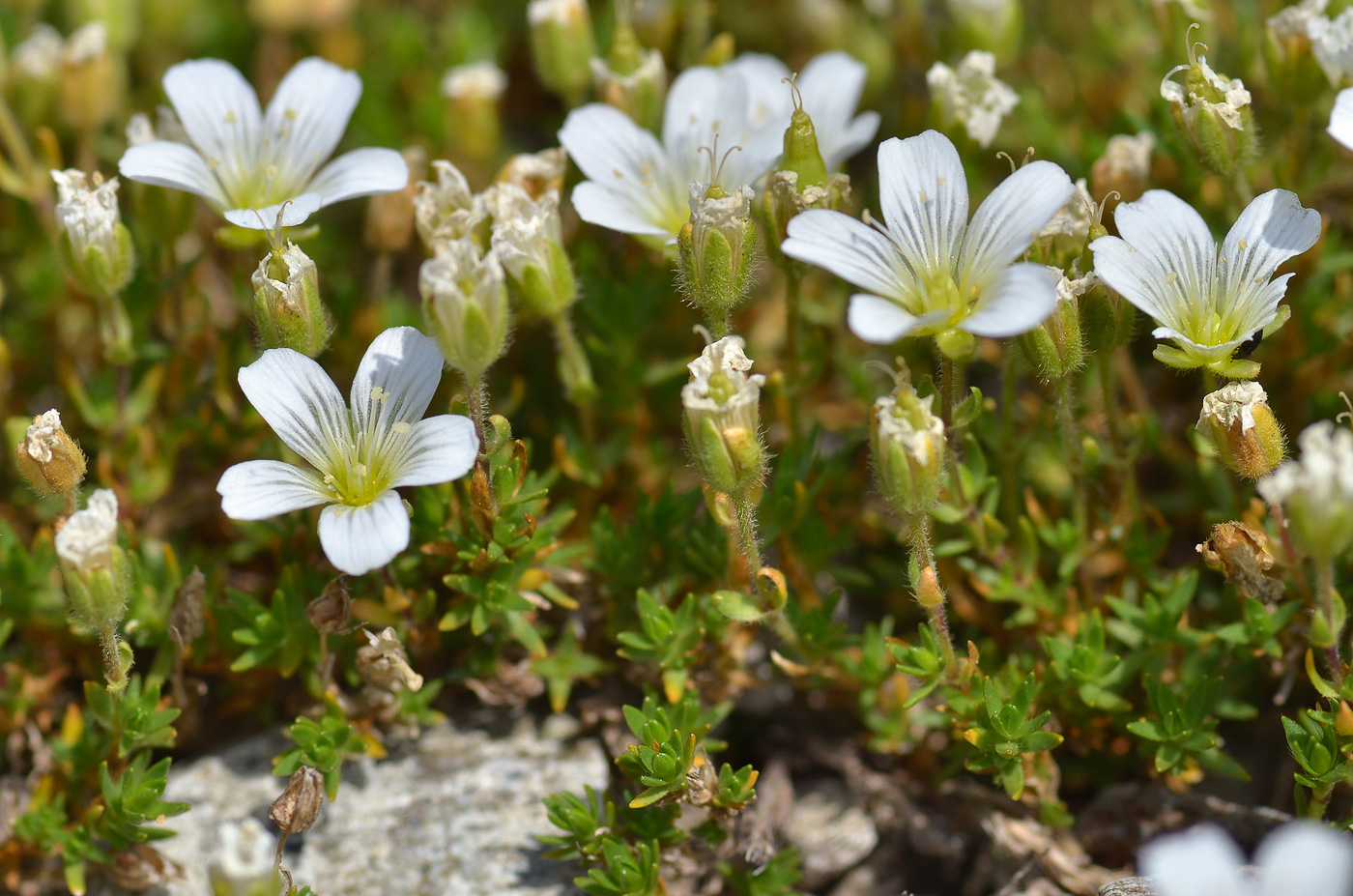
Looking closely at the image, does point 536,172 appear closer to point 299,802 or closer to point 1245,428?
point 299,802

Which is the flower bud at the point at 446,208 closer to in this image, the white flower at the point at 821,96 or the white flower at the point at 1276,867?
the white flower at the point at 821,96

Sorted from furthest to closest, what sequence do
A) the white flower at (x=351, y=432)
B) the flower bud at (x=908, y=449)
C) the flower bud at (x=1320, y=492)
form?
the white flower at (x=351, y=432), the flower bud at (x=908, y=449), the flower bud at (x=1320, y=492)

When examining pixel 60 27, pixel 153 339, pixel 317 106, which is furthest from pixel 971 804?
pixel 60 27

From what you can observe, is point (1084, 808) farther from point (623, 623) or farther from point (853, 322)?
point (853, 322)

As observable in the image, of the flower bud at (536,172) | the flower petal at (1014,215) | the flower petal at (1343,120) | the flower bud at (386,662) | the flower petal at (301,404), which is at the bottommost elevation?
the flower bud at (386,662)

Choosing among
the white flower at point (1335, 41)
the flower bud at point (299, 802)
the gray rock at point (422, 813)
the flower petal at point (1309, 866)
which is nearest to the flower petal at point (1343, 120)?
the white flower at point (1335, 41)

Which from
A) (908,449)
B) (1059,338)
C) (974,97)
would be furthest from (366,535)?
(974,97)

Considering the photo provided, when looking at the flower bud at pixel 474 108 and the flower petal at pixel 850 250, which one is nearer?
the flower petal at pixel 850 250
